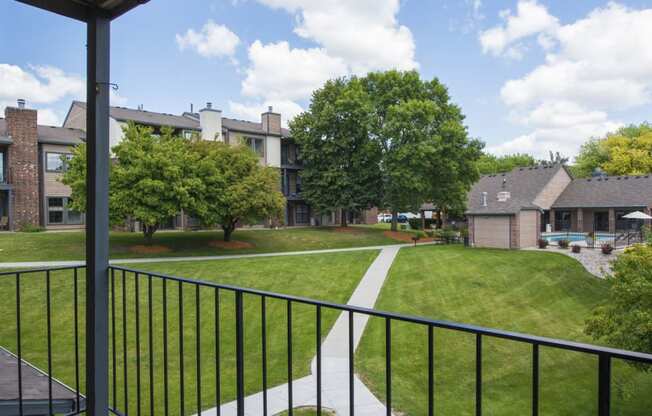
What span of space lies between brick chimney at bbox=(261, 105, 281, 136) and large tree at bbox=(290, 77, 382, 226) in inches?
46.8

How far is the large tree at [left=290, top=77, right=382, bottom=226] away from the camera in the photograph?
83.1ft

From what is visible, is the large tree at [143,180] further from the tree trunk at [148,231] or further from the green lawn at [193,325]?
the green lawn at [193,325]

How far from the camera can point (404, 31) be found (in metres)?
21.3

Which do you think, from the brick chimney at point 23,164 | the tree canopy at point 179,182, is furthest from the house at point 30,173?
the tree canopy at point 179,182

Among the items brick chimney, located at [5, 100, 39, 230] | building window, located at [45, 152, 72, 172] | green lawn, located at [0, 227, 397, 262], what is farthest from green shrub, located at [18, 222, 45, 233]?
building window, located at [45, 152, 72, 172]

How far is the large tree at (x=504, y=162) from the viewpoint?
47594 millimetres

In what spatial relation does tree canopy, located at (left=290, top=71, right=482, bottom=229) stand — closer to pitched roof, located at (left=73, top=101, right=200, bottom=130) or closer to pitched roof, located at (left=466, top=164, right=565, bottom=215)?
pitched roof, located at (left=466, top=164, right=565, bottom=215)

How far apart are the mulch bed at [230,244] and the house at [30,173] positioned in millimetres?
6548

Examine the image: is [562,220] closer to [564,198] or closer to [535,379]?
[564,198]

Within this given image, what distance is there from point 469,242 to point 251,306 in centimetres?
1384

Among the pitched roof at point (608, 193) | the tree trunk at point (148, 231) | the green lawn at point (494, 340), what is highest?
the pitched roof at point (608, 193)

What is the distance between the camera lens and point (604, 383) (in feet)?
3.18

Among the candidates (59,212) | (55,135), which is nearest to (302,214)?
(59,212)

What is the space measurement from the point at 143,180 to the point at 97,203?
13.6 meters
